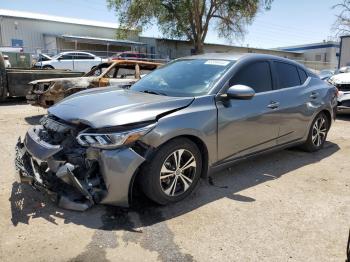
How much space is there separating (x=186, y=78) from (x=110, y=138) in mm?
1559

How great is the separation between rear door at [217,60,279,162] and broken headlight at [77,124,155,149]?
112cm

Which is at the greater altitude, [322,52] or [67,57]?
[322,52]

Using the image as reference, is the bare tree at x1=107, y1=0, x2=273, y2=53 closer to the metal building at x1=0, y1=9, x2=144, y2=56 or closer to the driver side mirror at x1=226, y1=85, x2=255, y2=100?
the metal building at x1=0, y1=9, x2=144, y2=56

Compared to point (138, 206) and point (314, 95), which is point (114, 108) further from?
point (314, 95)

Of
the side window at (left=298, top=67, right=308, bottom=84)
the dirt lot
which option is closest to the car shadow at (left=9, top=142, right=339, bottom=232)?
the dirt lot

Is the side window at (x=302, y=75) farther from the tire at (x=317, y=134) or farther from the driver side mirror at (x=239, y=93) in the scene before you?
the driver side mirror at (x=239, y=93)

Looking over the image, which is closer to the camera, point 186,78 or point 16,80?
point 186,78

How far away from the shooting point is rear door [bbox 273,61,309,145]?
5047 mm

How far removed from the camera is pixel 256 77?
4.75m

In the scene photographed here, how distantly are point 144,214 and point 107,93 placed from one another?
158cm

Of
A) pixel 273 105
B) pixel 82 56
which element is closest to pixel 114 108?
pixel 273 105

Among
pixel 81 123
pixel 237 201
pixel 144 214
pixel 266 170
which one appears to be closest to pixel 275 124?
pixel 266 170

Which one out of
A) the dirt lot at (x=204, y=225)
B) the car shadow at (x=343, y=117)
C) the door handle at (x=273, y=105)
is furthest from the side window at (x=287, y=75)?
the car shadow at (x=343, y=117)

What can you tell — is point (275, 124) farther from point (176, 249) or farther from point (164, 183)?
point (176, 249)
